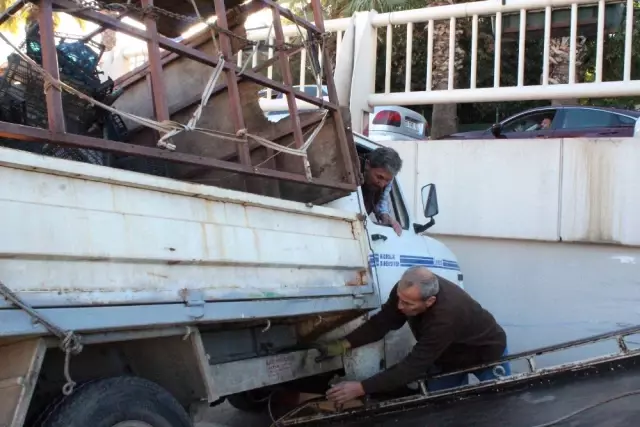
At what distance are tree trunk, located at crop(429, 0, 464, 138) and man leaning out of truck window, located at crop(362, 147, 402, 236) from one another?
604cm

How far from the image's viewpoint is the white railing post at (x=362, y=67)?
25.7ft

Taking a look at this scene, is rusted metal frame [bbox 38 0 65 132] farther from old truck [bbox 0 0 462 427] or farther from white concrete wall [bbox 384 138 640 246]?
white concrete wall [bbox 384 138 640 246]

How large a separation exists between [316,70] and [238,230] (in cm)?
161

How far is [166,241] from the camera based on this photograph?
9.38 feet

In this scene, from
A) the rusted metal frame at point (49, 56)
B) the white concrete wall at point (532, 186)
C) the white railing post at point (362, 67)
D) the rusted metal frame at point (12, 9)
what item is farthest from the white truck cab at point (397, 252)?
the white railing post at point (362, 67)

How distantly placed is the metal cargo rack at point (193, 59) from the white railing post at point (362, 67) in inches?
Answer: 135

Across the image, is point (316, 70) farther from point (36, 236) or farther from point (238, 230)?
point (36, 236)

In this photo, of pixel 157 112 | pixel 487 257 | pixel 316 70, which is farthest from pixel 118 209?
pixel 487 257

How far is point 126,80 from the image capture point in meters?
4.87

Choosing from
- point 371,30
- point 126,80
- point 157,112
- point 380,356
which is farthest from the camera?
point 371,30

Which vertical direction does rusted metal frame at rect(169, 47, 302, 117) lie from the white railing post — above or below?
below

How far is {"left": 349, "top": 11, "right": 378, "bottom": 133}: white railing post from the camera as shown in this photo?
7836mm

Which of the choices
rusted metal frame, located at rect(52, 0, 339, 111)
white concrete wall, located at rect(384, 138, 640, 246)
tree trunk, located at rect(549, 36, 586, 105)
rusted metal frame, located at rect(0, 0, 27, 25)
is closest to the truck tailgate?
rusted metal frame, located at rect(52, 0, 339, 111)

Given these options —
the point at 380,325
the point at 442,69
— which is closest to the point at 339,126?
the point at 380,325
